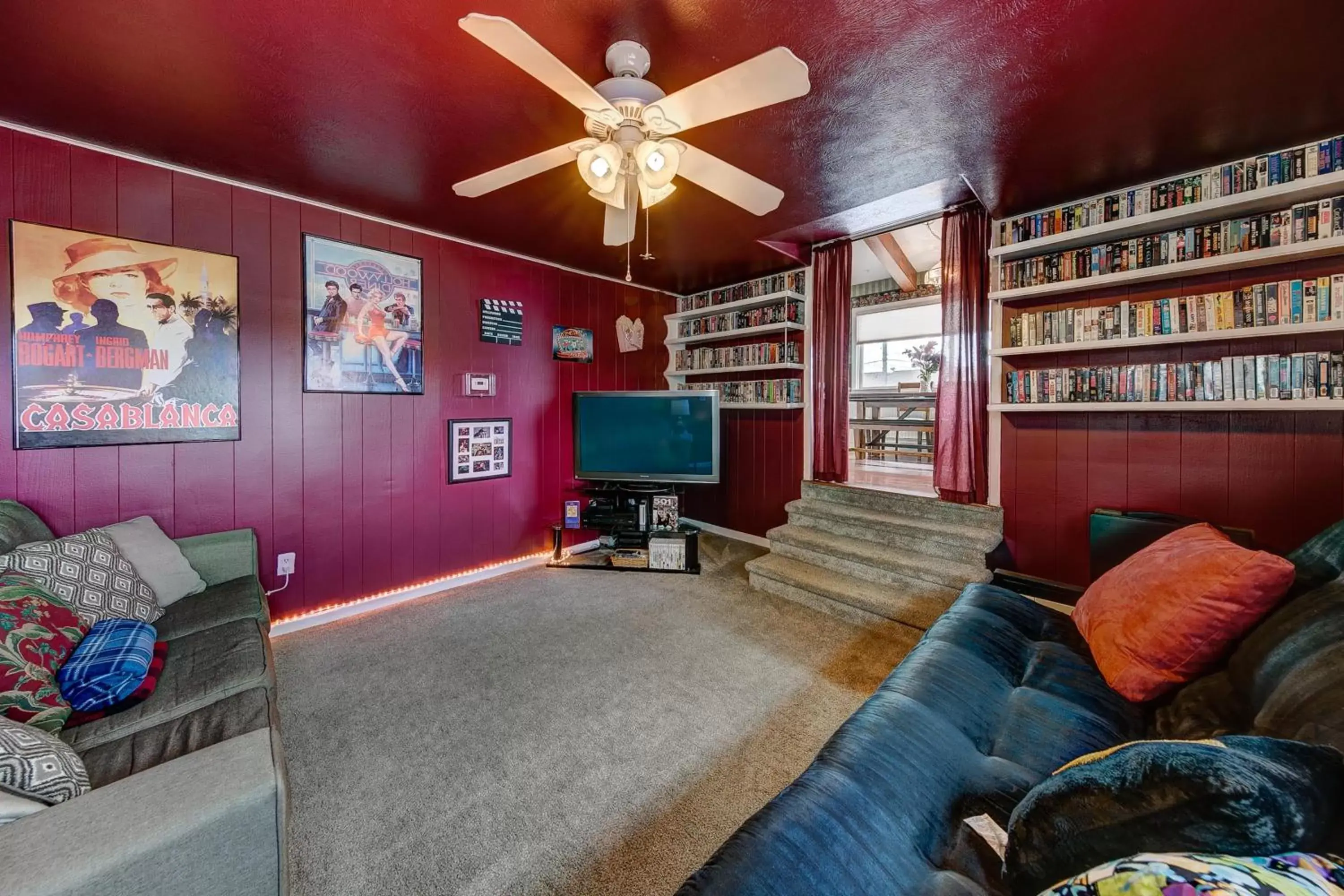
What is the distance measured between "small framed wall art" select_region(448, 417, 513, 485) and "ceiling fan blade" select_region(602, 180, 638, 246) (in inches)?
72.5

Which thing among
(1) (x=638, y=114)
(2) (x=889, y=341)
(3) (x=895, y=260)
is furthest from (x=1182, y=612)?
(2) (x=889, y=341)

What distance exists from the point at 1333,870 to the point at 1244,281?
2815mm

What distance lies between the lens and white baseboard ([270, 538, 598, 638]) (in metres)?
2.70

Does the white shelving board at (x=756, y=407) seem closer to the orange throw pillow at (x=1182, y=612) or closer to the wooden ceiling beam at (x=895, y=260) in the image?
the wooden ceiling beam at (x=895, y=260)

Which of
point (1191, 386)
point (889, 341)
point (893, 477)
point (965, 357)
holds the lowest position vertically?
point (893, 477)

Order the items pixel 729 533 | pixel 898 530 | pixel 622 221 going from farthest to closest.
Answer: pixel 729 533 < pixel 898 530 < pixel 622 221

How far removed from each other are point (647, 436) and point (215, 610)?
2.57 metres

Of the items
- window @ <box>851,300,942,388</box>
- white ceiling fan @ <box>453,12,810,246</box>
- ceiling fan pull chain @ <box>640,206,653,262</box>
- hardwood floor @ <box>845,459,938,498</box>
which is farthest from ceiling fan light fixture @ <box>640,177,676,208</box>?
window @ <box>851,300,942,388</box>

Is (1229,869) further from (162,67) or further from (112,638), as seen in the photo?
(162,67)

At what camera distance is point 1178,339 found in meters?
2.23

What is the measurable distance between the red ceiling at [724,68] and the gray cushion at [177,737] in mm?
1986

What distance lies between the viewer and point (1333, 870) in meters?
0.50

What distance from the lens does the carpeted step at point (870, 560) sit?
8.80 ft

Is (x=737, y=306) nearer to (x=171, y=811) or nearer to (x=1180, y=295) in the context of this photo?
(x=1180, y=295)
